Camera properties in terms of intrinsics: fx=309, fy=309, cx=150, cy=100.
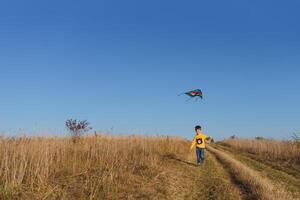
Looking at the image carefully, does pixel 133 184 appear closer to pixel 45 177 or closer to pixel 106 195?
pixel 106 195

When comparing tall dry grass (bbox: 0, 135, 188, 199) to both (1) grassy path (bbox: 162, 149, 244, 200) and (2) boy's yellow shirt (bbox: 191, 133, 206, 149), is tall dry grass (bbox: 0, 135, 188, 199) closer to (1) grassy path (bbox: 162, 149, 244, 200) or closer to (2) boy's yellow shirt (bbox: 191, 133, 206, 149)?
(1) grassy path (bbox: 162, 149, 244, 200)

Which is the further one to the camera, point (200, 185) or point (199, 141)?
point (199, 141)

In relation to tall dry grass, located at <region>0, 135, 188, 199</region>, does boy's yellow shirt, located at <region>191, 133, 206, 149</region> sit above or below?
above

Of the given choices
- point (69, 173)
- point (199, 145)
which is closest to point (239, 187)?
point (69, 173)

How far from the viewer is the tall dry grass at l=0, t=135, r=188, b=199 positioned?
6980 millimetres

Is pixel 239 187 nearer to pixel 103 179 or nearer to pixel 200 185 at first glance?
pixel 200 185

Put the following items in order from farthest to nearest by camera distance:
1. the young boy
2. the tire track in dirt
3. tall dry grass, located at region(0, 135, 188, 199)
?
the young boy < the tire track in dirt < tall dry grass, located at region(0, 135, 188, 199)

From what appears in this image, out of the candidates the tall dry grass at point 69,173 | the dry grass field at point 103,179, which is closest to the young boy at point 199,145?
the dry grass field at point 103,179

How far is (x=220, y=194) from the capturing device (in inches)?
347

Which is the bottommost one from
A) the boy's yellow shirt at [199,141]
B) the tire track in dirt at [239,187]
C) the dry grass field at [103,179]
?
the tire track in dirt at [239,187]

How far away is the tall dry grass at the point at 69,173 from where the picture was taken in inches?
275

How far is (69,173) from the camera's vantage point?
9.18 meters

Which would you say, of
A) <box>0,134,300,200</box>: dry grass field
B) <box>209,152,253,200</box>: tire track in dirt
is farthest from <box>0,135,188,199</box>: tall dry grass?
<box>209,152,253,200</box>: tire track in dirt

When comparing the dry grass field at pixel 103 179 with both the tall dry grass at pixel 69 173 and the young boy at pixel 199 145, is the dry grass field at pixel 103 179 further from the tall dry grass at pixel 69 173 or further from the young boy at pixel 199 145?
A: the young boy at pixel 199 145
